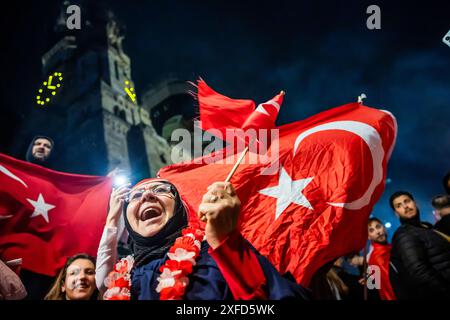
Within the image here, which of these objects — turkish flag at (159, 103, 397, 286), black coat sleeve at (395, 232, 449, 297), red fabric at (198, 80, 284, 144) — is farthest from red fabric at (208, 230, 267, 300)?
black coat sleeve at (395, 232, 449, 297)

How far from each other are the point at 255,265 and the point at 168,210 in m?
1.34

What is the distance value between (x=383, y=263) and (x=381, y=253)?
0.20 meters

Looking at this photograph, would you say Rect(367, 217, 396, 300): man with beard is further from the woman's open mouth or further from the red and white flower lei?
the woman's open mouth

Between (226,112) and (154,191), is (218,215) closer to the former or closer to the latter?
(154,191)

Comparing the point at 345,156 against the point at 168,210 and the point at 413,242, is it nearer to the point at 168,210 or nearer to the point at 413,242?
the point at 413,242

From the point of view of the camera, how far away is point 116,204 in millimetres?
4168

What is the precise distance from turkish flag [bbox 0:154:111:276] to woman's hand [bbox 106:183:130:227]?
5.33 ft

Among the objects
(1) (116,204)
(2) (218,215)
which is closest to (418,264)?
(2) (218,215)

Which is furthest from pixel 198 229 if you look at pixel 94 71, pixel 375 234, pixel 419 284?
pixel 94 71

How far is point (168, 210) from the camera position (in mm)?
3637

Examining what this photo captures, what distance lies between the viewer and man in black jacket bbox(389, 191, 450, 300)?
384 cm

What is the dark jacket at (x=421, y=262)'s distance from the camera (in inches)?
151

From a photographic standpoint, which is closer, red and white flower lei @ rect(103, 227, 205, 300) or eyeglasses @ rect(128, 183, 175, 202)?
red and white flower lei @ rect(103, 227, 205, 300)
